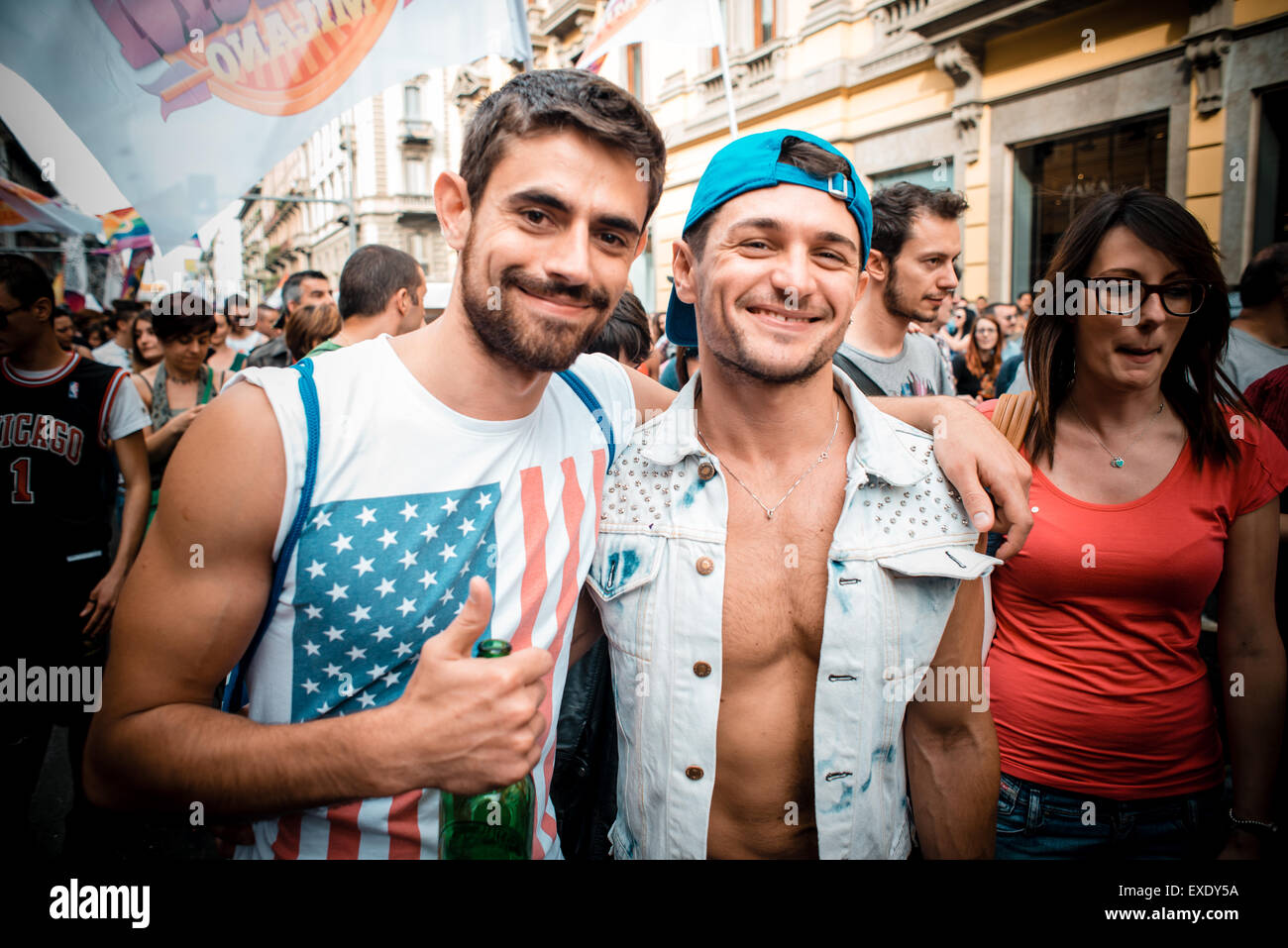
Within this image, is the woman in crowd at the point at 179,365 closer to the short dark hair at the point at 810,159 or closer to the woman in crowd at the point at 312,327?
the woman in crowd at the point at 312,327

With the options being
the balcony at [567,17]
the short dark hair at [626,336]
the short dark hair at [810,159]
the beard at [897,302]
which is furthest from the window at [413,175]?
the short dark hair at [810,159]

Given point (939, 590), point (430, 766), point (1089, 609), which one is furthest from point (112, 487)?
point (1089, 609)

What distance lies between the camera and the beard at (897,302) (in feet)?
12.3

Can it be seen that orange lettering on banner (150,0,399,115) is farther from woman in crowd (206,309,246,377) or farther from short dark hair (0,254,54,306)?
woman in crowd (206,309,246,377)

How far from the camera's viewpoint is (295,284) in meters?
7.19

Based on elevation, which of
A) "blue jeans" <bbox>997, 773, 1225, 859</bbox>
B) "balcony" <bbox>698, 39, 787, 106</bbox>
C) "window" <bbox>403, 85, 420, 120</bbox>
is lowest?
"blue jeans" <bbox>997, 773, 1225, 859</bbox>

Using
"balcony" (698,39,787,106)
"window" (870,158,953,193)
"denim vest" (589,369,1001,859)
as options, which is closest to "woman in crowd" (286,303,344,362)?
"denim vest" (589,369,1001,859)

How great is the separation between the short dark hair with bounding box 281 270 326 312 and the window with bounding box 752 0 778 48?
7.99 meters

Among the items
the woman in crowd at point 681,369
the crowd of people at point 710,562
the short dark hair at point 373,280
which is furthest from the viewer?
the woman in crowd at point 681,369

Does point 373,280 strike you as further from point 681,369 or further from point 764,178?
point 764,178

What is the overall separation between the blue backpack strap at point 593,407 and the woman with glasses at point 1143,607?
120 centimetres

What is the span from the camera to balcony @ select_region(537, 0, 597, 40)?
1327 cm

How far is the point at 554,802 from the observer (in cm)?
241

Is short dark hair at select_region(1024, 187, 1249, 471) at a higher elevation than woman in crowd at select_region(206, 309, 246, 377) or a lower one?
lower
